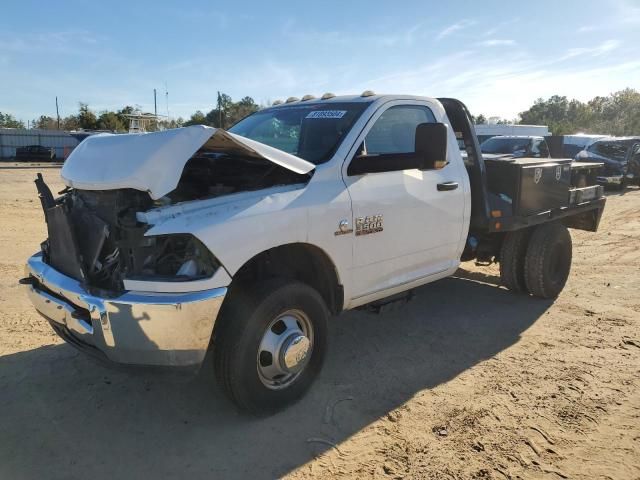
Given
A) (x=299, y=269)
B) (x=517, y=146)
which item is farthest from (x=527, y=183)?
(x=517, y=146)

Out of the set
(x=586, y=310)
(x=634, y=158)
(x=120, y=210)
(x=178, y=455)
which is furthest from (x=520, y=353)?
(x=634, y=158)

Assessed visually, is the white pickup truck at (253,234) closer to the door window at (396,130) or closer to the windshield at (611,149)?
the door window at (396,130)

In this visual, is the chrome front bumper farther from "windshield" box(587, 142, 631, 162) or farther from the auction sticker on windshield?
"windshield" box(587, 142, 631, 162)

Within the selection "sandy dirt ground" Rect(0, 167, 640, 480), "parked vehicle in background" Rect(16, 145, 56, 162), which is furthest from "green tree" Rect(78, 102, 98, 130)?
"sandy dirt ground" Rect(0, 167, 640, 480)

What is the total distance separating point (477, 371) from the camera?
4.10 meters

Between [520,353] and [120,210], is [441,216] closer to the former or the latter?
[520,353]

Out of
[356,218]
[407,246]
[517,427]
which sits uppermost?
[356,218]

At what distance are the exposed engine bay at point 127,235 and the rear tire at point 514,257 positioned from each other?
3.13 meters

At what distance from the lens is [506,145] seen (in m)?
16.0

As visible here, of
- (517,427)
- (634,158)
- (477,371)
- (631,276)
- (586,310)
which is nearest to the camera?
(517,427)

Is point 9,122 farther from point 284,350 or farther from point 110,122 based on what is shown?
point 284,350

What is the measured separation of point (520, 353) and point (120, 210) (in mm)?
3402

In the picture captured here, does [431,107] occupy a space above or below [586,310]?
above

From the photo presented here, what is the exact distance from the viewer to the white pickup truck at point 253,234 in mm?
2852
